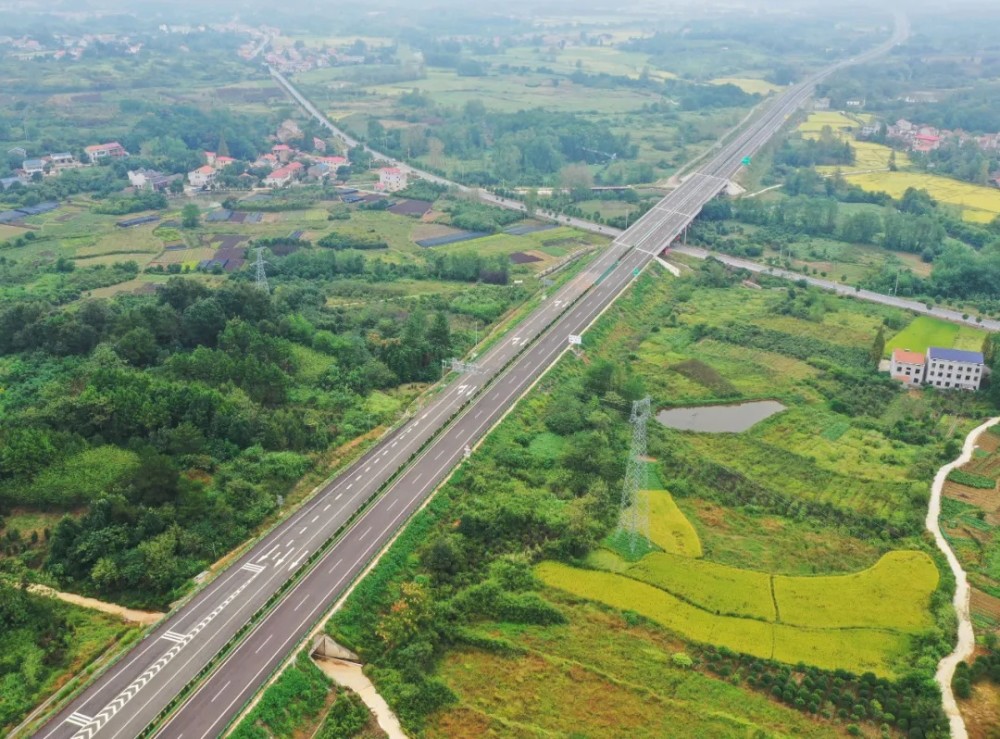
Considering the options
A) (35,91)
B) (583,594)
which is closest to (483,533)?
(583,594)

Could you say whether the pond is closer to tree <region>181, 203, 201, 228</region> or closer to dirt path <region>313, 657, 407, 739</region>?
dirt path <region>313, 657, 407, 739</region>

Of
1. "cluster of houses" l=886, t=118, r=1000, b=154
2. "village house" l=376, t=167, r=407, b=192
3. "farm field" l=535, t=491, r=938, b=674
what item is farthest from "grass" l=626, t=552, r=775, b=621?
"cluster of houses" l=886, t=118, r=1000, b=154

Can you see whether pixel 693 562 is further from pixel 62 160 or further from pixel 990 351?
pixel 62 160

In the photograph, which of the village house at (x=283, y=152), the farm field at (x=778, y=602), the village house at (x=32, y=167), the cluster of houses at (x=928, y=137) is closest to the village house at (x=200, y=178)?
the village house at (x=283, y=152)

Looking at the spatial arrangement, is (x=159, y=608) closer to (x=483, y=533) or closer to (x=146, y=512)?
(x=146, y=512)

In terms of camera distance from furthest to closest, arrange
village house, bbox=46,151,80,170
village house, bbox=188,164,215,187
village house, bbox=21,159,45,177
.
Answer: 1. village house, bbox=46,151,80,170
2. village house, bbox=188,164,215,187
3. village house, bbox=21,159,45,177

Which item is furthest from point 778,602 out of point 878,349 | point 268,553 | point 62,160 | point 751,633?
point 62,160

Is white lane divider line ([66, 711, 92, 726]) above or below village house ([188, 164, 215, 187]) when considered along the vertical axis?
below

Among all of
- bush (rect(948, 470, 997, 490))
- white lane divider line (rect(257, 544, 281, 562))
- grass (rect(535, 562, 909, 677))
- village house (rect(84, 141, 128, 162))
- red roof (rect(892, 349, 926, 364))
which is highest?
village house (rect(84, 141, 128, 162))
